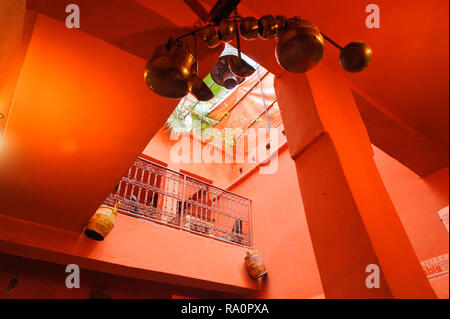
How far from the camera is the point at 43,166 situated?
3035 millimetres

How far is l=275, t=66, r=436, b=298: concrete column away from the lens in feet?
4.45

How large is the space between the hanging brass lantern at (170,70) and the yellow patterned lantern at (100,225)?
3.01 m

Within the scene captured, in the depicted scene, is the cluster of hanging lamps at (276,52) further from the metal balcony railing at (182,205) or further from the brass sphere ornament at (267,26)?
the metal balcony railing at (182,205)

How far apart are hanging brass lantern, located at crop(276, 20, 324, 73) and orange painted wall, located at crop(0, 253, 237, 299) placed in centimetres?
510

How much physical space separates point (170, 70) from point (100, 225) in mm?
3149

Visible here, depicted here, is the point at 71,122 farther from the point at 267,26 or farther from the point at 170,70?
the point at 267,26

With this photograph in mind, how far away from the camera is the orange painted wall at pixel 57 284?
4.71 metres

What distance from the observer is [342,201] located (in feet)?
5.06

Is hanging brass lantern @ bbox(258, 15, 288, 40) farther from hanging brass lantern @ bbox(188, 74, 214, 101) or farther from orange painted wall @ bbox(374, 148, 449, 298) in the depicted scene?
orange painted wall @ bbox(374, 148, 449, 298)

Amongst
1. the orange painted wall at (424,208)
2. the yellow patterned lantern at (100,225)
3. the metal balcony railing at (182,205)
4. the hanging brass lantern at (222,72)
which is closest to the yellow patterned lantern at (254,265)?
the metal balcony railing at (182,205)

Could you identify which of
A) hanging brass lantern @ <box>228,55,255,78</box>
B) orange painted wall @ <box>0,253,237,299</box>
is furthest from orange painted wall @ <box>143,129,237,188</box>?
hanging brass lantern @ <box>228,55,255,78</box>

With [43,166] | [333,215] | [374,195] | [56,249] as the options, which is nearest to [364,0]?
[374,195]

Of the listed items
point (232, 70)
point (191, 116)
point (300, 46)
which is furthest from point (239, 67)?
point (191, 116)
